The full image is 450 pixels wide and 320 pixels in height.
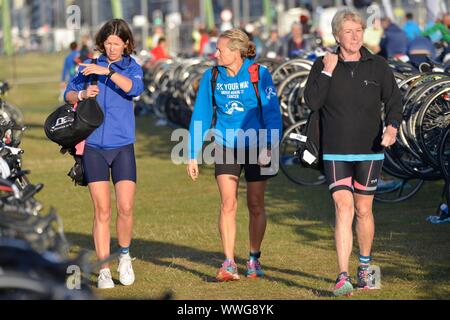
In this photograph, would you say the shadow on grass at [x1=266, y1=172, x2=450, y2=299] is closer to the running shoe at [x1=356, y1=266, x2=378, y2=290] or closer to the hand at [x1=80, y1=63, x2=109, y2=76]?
the running shoe at [x1=356, y1=266, x2=378, y2=290]

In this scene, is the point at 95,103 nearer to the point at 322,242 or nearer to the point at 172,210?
the point at 322,242

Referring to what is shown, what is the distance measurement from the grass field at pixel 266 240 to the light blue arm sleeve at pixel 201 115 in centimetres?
100

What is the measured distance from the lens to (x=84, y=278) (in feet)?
18.7

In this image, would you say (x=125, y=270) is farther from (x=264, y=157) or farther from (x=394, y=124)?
(x=394, y=124)

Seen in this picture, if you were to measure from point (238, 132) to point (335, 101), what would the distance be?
113 centimetres

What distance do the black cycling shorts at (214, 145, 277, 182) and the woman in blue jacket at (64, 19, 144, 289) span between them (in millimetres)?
A: 682

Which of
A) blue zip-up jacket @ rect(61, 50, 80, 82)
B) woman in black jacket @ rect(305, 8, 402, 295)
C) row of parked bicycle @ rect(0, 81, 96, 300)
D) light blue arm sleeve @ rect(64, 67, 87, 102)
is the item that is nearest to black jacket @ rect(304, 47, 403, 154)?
woman in black jacket @ rect(305, 8, 402, 295)

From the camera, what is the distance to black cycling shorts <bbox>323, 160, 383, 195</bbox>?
27.9 ft

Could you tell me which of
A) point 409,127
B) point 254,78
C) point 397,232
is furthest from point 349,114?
point 409,127

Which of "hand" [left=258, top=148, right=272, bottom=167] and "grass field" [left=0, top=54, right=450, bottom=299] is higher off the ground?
"hand" [left=258, top=148, right=272, bottom=167]

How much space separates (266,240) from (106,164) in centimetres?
260

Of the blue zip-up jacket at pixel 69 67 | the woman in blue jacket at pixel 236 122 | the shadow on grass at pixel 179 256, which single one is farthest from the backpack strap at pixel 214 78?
the blue zip-up jacket at pixel 69 67

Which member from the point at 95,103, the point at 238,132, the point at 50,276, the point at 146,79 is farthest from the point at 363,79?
the point at 146,79

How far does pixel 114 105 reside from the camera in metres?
9.25
